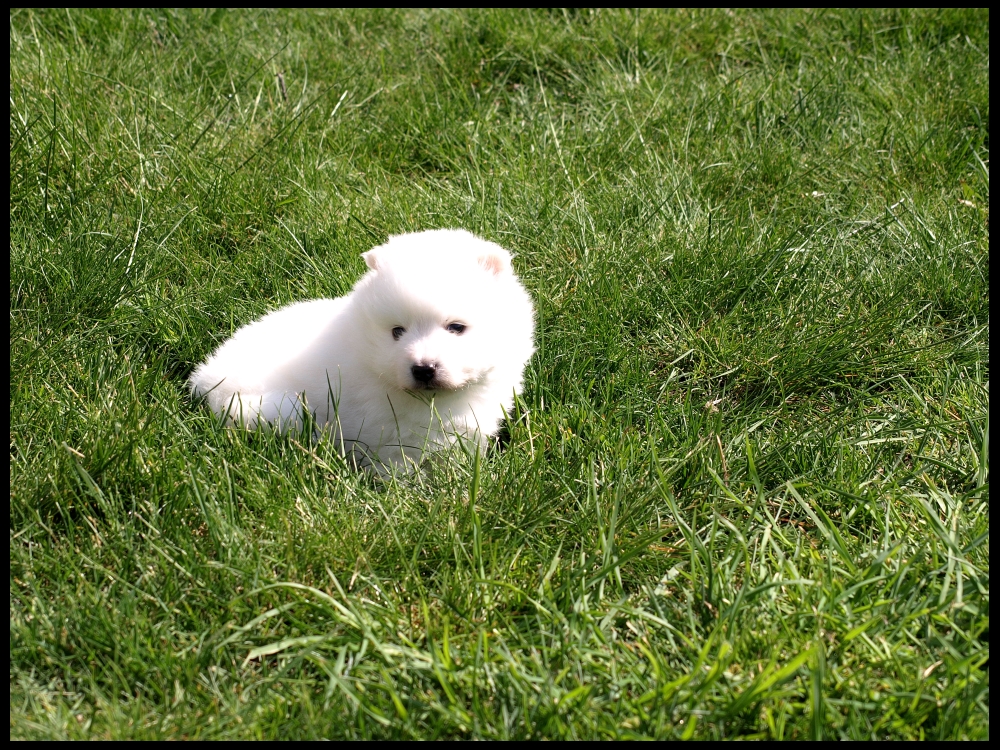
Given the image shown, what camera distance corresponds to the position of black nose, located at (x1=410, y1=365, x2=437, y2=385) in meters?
2.93

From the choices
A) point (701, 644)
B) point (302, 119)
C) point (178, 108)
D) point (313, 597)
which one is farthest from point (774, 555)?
point (178, 108)

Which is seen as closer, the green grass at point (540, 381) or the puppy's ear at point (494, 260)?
the green grass at point (540, 381)

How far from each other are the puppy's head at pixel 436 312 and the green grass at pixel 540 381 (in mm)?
337

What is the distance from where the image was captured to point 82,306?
360 centimetres

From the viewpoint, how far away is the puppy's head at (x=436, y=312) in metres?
2.96

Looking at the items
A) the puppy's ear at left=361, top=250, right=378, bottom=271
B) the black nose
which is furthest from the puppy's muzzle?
the puppy's ear at left=361, top=250, right=378, bottom=271

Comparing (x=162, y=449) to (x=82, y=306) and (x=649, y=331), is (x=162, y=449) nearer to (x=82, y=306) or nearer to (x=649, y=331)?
(x=82, y=306)

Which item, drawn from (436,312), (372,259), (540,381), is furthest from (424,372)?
(540,381)

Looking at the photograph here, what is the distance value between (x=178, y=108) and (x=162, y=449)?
258cm

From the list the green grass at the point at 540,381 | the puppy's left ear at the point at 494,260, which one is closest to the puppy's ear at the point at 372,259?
the puppy's left ear at the point at 494,260

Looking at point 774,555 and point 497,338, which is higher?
point 497,338

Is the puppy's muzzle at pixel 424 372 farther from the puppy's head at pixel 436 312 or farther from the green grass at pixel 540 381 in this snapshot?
the green grass at pixel 540 381

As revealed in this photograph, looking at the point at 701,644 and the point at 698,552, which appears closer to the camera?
the point at 701,644

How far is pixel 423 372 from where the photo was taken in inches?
116
